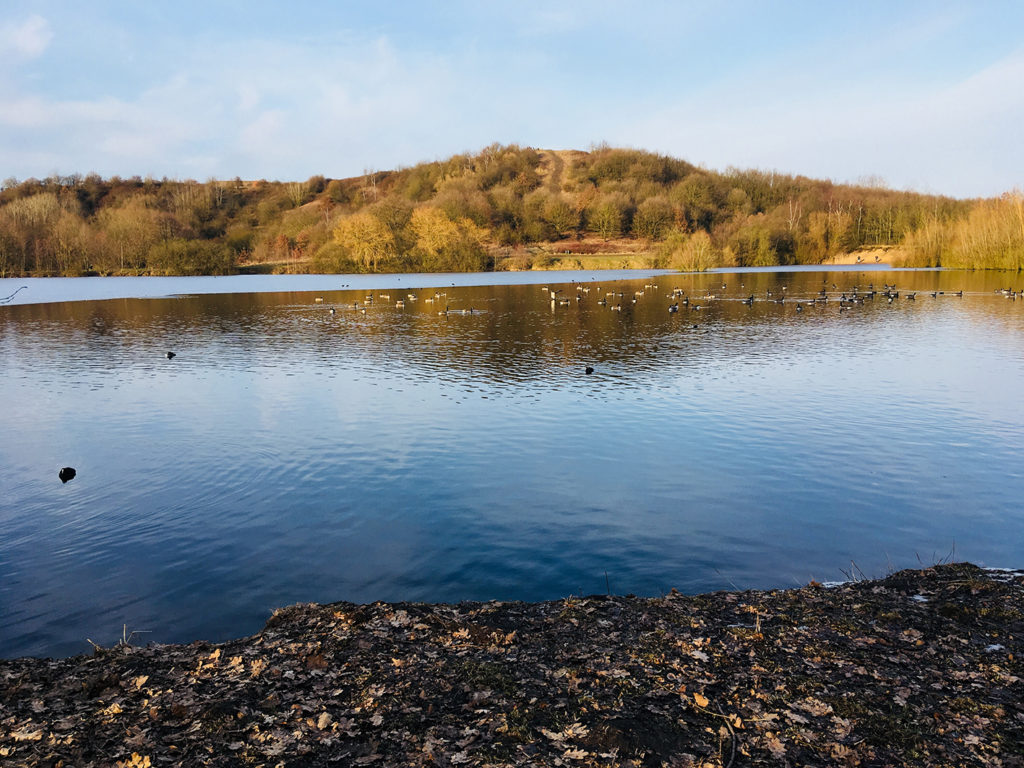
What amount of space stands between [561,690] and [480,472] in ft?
26.0

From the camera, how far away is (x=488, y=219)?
13200 cm

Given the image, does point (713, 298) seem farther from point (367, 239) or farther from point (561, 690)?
point (367, 239)

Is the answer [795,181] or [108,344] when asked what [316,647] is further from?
[795,181]

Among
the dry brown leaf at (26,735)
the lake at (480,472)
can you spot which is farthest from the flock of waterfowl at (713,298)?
the dry brown leaf at (26,735)

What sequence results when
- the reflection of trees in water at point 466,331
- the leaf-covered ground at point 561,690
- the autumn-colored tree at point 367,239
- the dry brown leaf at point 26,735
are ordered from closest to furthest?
the leaf-covered ground at point 561,690 < the dry brown leaf at point 26,735 < the reflection of trees in water at point 466,331 < the autumn-colored tree at point 367,239

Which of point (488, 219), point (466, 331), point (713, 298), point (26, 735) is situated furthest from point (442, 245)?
point (26, 735)

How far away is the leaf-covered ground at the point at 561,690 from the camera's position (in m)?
4.58

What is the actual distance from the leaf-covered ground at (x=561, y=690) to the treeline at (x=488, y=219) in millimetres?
80507

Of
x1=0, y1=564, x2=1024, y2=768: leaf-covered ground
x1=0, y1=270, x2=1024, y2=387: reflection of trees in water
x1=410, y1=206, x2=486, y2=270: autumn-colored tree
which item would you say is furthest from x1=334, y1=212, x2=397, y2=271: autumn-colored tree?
x1=0, y1=564, x2=1024, y2=768: leaf-covered ground

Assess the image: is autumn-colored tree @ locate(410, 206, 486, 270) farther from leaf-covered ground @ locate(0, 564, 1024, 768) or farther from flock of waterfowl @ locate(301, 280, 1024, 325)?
leaf-covered ground @ locate(0, 564, 1024, 768)

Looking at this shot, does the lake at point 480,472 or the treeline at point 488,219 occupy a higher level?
the treeline at point 488,219

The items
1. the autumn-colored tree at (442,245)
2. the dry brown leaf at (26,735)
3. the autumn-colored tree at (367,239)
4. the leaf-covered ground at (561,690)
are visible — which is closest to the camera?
the leaf-covered ground at (561,690)

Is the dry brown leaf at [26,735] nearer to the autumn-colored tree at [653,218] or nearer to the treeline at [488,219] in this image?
the treeline at [488,219]

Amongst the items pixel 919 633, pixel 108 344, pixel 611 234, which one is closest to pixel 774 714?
pixel 919 633
